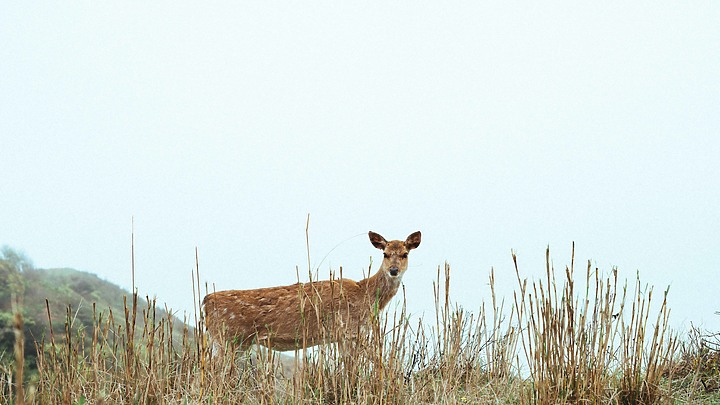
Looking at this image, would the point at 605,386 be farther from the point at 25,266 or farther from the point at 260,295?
the point at 25,266

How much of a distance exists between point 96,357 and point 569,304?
2799 millimetres

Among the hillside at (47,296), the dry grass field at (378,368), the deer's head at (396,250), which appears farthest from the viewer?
the hillside at (47,296)

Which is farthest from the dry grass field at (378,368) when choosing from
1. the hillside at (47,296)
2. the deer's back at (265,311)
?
the hillside at (47,296)

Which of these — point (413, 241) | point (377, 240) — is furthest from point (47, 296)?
point (413, 241)

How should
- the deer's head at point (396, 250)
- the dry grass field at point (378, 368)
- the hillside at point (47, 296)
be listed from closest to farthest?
the dry grass field at point (378, 368), the deer's head at point (396, 250), the hillside at point (47, 296)

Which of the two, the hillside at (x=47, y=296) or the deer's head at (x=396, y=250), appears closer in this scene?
the deer's head at (x=396, y=250)

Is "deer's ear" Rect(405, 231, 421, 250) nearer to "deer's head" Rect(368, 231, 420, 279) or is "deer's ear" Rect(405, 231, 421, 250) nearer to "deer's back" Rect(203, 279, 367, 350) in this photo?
"deer's head" Rect(368, 231, 420, 279)

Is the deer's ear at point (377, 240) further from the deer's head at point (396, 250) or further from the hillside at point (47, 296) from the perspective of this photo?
the hillside at point (47, 296)

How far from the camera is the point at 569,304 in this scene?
159 inches

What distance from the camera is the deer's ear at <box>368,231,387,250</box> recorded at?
6.69 metres

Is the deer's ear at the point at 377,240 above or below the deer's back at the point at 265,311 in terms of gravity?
above

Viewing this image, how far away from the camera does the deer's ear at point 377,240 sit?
6.69m

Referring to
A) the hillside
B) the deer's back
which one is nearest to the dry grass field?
the deer's back

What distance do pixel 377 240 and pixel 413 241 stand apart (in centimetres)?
35
